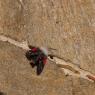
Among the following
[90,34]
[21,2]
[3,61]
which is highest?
[21,2]

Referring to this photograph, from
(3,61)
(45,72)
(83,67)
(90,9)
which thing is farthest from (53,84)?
(90,9)

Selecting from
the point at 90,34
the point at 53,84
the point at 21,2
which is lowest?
the point at 53,84

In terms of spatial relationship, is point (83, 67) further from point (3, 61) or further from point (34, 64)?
point (3, 61)

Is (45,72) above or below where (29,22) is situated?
below

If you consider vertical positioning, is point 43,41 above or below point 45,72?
above

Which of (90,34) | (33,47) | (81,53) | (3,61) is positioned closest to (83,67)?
(81,53)

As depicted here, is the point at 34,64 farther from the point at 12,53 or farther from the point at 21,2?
the point at 21,2
